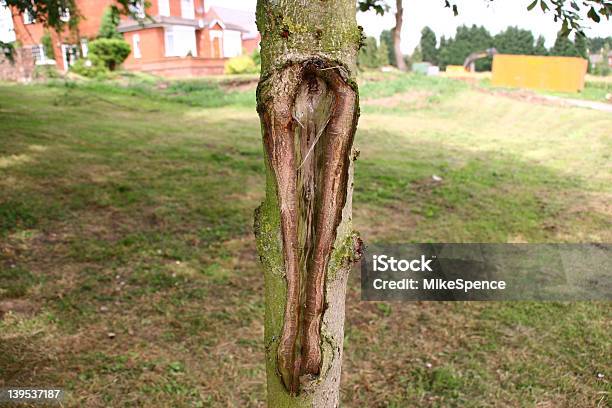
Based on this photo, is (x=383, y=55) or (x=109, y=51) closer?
(x=109, y=51)

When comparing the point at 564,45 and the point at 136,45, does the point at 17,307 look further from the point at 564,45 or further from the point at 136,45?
the point at 136,45

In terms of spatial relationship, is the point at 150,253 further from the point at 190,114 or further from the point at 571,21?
the point at 190,114

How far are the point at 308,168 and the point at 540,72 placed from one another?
598 inches

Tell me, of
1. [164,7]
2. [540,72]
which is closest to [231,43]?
[164,7]

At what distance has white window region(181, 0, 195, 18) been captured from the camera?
3297cm

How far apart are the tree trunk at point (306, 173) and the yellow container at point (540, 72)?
13.1 m

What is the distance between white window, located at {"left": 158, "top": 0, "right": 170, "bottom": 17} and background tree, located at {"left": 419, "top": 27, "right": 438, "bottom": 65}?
16.7 m

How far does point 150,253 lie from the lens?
16.2ft

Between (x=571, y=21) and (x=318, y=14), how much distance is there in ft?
6.96

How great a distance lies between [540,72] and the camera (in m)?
14.5

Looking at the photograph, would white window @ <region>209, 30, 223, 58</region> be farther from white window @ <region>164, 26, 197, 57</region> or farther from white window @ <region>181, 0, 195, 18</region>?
white window @ <region>164, 26, 197, 57</region>

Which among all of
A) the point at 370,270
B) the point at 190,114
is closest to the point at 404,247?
the point at 370,270

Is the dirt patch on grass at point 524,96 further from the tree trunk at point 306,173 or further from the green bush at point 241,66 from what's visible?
Answer: the green bush at point 241,66

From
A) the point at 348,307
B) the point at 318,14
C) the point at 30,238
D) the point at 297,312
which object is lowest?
the point at 348,307
